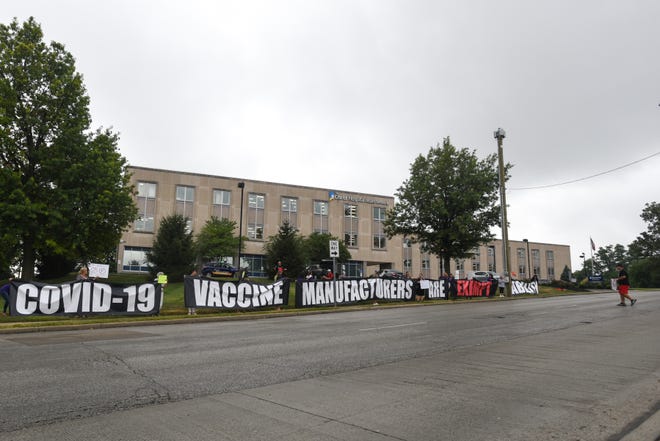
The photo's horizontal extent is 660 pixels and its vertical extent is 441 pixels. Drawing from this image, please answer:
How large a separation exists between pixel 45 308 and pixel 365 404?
1415 centimetres

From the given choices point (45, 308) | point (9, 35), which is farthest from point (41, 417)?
point (9, 35)

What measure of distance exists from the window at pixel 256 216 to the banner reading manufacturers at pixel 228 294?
41.3m

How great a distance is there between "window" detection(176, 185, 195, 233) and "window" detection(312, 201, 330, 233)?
1714 cm

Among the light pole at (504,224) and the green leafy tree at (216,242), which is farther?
the green leafy tree at (216,242)

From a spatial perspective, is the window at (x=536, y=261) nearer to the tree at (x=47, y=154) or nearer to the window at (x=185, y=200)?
the window at (x=185, y=200)

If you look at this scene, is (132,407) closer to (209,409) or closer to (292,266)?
(209,409)

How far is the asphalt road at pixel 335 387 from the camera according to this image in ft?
13.6

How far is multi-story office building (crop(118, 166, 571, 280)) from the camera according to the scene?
A: 56.3m

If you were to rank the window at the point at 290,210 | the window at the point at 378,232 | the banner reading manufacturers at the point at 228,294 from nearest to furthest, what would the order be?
the banner reading manufacturers at the point at 228,294
the window at the point at 290,210
the window at the point at 378,232

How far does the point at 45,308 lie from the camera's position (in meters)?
15.0

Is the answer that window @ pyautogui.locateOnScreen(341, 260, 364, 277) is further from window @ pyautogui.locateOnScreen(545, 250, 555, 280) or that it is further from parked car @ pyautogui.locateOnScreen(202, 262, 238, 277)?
window @ pyautogui.locateOnScreen(545, 250, 555, 280)

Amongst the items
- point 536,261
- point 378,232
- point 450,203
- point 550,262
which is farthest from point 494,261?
point 450,203

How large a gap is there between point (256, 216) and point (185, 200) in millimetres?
9465

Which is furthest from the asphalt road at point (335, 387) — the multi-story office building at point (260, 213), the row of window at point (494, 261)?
the row of window at point (494, 261)
